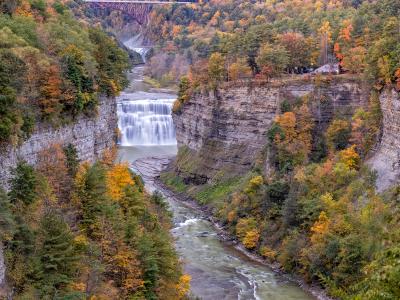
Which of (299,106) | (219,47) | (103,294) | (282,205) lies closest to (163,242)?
(103,294)

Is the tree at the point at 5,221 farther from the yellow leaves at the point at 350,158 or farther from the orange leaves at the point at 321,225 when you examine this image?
the yellow leaves at the point at 350,158

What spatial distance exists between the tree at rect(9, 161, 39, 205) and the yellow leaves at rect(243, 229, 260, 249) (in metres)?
26.2

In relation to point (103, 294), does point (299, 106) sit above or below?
above

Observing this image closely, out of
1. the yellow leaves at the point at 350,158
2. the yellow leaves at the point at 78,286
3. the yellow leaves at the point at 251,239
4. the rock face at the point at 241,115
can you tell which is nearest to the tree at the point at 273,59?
the rock face at the point at 241,115

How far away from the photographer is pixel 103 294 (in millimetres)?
29734

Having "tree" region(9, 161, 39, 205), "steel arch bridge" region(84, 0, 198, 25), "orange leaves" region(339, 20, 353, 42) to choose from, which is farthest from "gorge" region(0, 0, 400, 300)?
"steel arch bridge" region(84, 0, 198, 25)

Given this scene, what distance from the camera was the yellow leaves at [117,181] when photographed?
3744cm

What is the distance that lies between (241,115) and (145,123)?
24641 millimetres

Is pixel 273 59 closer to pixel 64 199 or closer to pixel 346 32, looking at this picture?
pixel 346 32

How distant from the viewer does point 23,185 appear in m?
29.2

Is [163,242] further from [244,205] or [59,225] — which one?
[244,205]

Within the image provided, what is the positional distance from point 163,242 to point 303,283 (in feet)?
43.9

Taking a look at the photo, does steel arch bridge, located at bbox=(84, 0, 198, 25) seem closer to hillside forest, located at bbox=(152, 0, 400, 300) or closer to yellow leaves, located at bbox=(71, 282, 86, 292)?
hillside forest, located at bbox=(152, 0, 400, 300)

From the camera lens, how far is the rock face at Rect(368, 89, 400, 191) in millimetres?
48381
